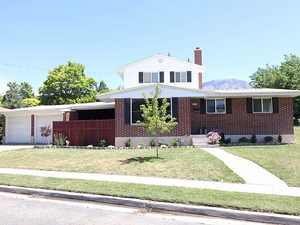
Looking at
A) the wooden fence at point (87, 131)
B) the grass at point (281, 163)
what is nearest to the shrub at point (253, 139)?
the grass at point (281, 163)

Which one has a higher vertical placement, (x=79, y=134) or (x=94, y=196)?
(x=79, y=134)

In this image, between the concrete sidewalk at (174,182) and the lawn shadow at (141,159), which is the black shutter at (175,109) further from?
the concrete sidewalk at (174,182)

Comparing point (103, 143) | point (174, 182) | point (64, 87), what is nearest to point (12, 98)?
point (64, 87)

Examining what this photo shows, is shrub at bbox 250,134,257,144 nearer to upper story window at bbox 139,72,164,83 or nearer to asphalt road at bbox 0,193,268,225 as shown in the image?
upper story window at bbox 139,72,164,83

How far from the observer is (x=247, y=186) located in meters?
7.34

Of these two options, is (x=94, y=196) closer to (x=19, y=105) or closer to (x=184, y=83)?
(x=184, y=83)

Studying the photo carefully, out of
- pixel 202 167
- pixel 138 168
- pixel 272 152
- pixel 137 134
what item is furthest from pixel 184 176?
pixel 137 134

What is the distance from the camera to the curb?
5.02 metres

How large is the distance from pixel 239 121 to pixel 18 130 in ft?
62.8

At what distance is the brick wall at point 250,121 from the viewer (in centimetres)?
1758

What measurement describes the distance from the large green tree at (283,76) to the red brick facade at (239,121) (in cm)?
3229

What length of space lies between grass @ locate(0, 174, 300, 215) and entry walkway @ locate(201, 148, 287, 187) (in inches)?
62.4

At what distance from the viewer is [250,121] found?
1777 centimetres

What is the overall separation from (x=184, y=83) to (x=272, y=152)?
12.0m
